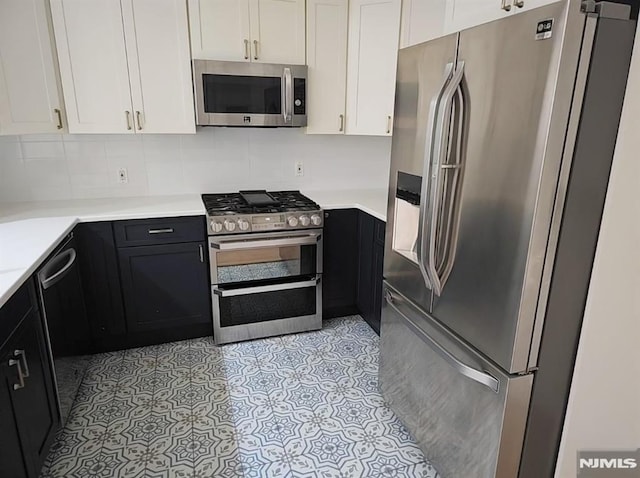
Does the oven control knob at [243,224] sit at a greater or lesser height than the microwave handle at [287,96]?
lesser

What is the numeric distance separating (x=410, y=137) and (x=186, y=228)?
151 cm

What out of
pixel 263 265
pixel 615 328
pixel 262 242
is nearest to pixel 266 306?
pixel 263 265

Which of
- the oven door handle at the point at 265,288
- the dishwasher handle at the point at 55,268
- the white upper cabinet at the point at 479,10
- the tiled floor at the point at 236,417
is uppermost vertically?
the white upper cabinet at the point at 479,10

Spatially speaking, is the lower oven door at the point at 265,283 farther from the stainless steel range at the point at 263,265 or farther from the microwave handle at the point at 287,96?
the microwave handle at the point at 287,96

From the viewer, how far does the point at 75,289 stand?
2.29m

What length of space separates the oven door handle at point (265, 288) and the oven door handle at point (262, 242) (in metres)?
0.27

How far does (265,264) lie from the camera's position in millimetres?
2717

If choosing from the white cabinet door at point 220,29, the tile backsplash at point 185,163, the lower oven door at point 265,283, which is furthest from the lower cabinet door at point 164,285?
the white cabinet door at point 220,29

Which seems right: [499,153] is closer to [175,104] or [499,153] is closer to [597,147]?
[597,147]

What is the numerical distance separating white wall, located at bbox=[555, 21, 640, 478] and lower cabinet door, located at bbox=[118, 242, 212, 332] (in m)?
2.06

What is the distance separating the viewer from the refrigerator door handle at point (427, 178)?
1.39 metres

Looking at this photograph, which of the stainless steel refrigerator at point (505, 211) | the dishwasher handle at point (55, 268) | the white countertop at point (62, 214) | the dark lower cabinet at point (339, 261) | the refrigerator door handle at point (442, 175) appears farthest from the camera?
the dark lower cabinet at point (339, 261)

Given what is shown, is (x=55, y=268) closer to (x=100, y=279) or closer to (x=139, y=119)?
(x=100, y=279)

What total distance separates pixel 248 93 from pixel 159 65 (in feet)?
1.74
